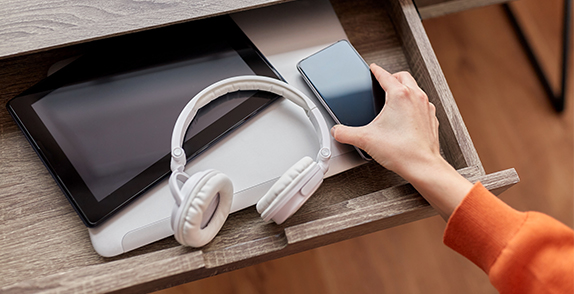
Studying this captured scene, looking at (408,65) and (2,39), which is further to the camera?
(408,65)

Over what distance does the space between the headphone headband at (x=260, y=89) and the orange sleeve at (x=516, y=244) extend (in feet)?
0.57

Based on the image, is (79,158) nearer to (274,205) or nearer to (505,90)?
(274,205)

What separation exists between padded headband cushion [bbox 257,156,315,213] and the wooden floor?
2.01 ft

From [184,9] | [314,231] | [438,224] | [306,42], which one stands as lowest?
[438,224]

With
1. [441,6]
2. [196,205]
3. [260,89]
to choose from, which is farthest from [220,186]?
[441,6]

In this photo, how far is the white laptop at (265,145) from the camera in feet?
1.57

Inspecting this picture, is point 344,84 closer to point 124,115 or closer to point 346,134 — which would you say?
point 346,134

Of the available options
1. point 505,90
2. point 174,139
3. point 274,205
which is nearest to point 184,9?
point 174,139

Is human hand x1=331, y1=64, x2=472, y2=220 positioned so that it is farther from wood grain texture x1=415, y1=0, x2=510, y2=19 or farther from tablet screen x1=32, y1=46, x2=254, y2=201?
wood grain texture x1=415, y1=0, x2=510, y2=19

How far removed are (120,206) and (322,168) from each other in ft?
0.85

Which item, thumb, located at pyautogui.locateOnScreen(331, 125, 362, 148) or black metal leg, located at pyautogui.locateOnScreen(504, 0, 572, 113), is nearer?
thumb, located at pyautogui.locateOnScreen(331, 125, 362, 148)

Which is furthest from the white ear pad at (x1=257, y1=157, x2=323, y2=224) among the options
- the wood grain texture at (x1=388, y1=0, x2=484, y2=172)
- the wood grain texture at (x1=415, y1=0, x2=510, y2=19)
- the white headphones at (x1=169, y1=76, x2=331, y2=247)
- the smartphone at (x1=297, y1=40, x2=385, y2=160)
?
the wood grain texture at (x1=415, y1=0, x2=510, y2=19)

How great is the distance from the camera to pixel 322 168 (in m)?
0.46

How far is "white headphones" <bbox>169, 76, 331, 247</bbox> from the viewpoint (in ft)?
1.31
